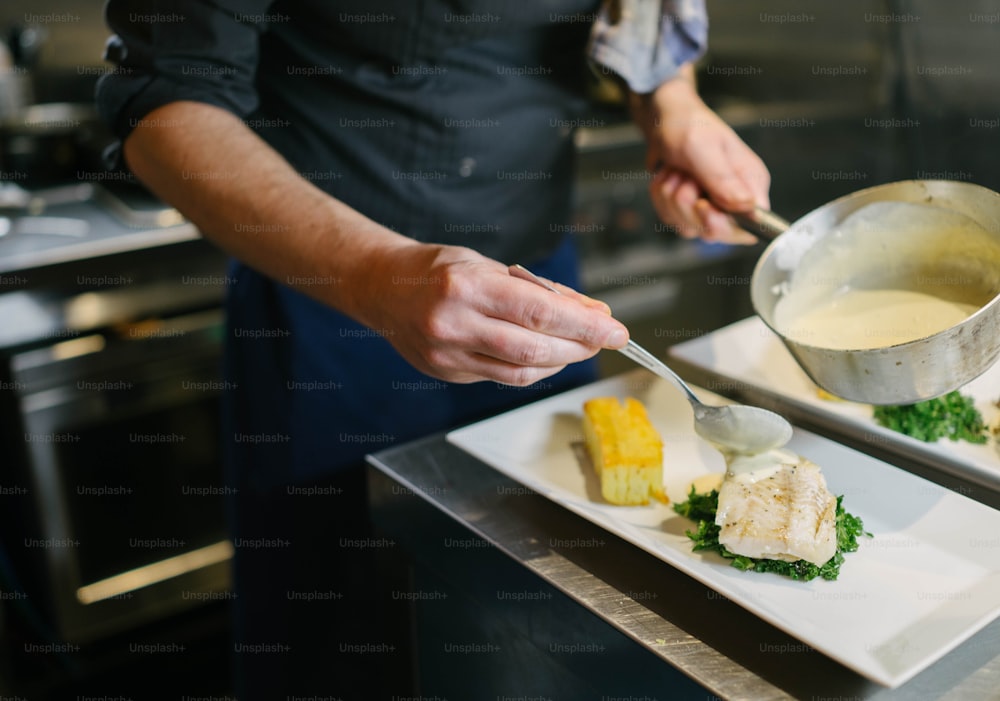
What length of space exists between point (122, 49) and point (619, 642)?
99cm

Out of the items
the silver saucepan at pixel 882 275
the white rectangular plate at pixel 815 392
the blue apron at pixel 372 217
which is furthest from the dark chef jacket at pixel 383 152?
the silver saucepan at pixel 882 275

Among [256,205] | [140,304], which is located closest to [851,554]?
[256,205]

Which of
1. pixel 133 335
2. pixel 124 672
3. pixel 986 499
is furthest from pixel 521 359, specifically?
pixel 124 672

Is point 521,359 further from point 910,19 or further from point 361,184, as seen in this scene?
point 910,19

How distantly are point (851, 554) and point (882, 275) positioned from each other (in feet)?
1.46

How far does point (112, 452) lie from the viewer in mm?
2080

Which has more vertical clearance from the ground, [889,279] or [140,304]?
[889,279]

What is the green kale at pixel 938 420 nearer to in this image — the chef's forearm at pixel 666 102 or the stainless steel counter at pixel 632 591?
the stainless steel counter at pixel 632 591

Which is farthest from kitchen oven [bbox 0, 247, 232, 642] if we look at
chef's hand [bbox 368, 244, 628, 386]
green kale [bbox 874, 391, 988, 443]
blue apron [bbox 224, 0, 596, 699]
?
green kale [bbox 874, 391, 988, 443]

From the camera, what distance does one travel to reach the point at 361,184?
55.4 inches

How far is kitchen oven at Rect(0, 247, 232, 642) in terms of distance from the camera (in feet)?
6.46

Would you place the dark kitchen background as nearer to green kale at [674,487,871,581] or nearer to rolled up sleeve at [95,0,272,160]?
rolled up sleeve at [95,0,272,160]

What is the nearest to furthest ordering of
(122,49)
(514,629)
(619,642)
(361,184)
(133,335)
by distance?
(619,642) < (514,629) < (122,49) < (361,184) < (133,335)

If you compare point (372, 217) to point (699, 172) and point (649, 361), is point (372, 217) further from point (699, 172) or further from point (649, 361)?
point (649, 361)
